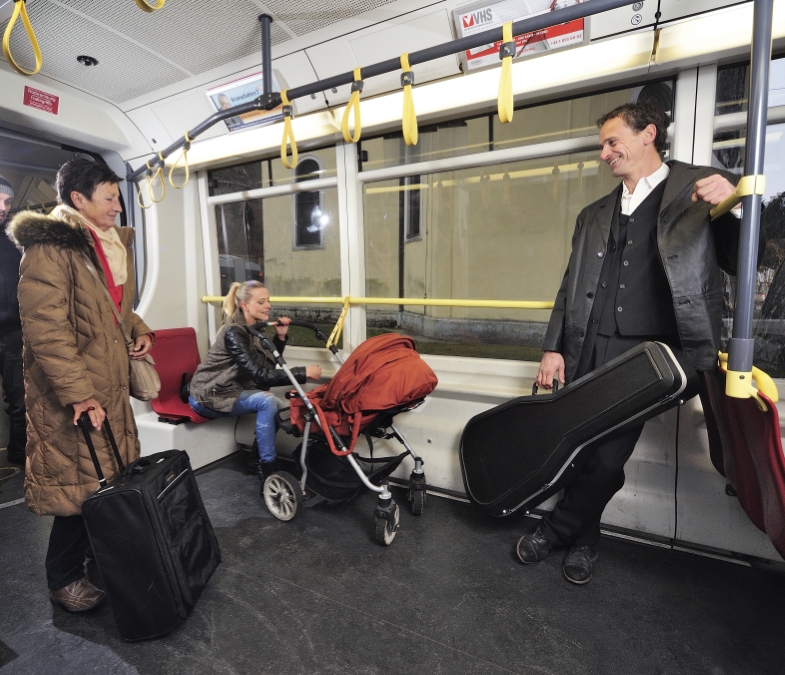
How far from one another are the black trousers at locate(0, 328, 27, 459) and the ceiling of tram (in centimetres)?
193

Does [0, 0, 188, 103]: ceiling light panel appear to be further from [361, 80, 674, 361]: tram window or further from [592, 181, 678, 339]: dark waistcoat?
[592, 181, 678, 339]: dark waistcoat

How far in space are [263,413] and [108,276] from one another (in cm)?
130

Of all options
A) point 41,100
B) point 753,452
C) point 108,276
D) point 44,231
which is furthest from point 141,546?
point 41,100

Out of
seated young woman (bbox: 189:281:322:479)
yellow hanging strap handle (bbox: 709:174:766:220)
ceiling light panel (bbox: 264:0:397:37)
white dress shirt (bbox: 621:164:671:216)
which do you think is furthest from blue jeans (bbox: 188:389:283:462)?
yellow hanging strap handle (bbox: 709:174:766:220)

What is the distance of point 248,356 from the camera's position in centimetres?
280

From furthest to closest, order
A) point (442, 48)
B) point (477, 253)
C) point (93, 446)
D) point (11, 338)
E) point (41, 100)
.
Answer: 1. point (477, 253)
2. point (11, 338)
3. point (41, 100)
4. point (442, 48)
5. point (93, 446)

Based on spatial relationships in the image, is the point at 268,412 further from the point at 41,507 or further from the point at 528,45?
the point at 528,45

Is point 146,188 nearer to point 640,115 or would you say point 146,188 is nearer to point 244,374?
point 244,374

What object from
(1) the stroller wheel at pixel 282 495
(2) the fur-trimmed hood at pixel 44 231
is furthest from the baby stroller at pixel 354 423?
(2) the fur-trimmed hood at pixel 44 231

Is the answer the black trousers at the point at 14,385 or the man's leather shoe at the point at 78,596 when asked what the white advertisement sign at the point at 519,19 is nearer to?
the man's leather shoe at the point at 78,596

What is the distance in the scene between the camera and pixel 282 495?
262 cm

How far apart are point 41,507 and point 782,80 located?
3681 mm

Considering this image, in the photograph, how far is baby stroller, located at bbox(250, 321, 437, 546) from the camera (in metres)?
2.29

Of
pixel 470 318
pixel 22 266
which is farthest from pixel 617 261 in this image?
pixel 22 266
